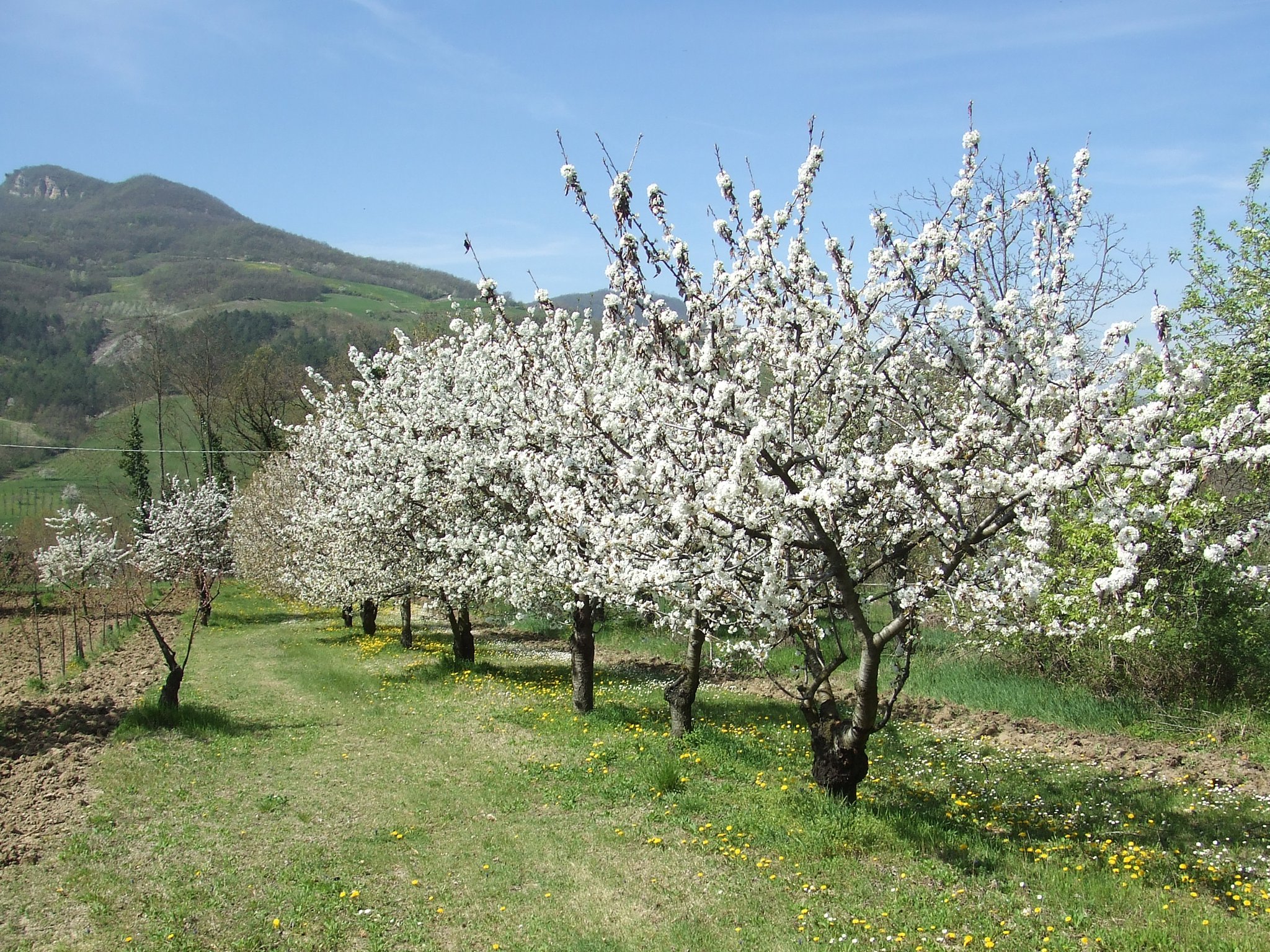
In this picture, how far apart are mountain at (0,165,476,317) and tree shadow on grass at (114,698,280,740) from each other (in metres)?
80.6

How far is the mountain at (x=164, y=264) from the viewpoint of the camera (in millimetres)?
113188

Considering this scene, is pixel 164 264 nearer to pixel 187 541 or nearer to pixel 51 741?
pixel 187 541

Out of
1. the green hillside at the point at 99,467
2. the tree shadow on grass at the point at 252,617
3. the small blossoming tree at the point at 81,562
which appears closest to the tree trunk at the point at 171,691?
the small blossoming tree at the point at 81,562

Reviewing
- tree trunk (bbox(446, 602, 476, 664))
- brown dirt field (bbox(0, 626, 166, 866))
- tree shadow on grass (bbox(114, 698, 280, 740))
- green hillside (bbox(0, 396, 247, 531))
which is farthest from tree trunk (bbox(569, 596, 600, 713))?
green hillside (bbox(0, 396, 247, 531))

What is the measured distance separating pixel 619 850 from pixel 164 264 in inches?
6403

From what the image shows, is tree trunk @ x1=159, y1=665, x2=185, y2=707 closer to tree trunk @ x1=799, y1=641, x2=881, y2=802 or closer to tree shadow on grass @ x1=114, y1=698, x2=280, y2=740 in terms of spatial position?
tree shadow on grass @ x1=114, y1=698, x2=280, y2=740

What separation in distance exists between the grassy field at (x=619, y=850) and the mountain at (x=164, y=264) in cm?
8363

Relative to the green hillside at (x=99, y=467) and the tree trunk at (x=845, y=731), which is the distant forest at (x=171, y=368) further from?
the tree trunk at (x=845, y=731)

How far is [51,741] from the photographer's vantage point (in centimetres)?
1066

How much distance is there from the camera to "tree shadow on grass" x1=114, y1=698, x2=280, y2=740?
11391 mm

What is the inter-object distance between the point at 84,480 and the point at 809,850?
67.3m

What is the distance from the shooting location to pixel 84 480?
195 feet

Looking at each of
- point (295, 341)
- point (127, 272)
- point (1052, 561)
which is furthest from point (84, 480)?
point (127, 272)

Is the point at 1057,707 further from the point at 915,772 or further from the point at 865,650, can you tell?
the point at 865,650
